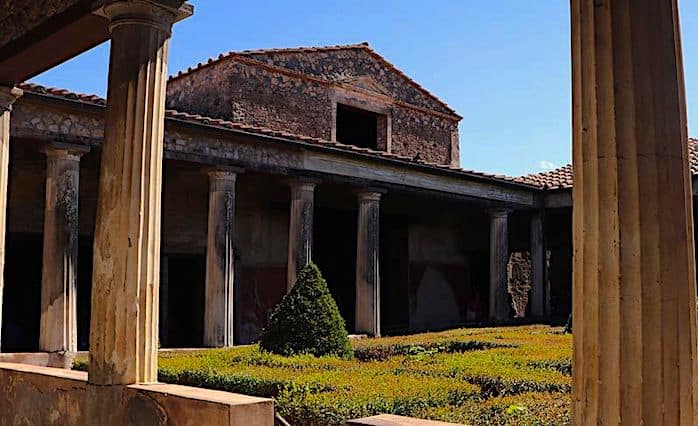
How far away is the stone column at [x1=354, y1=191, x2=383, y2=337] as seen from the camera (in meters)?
13.2

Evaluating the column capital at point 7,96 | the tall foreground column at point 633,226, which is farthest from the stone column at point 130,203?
the tall foreground column at point 633,226

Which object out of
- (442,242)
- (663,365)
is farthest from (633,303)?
(442,242)

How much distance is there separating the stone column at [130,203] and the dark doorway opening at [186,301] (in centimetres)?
864

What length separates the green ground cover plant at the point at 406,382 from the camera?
479cm

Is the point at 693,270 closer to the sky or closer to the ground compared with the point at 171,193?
closer to the ground

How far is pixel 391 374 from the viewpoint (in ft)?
21.1

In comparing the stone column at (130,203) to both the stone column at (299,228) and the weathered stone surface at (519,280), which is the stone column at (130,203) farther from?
the weathered stone surface at (519,280)

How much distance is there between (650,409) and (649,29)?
1.15m

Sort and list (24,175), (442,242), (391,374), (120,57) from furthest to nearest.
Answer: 1. (442,242)
2. (24,175)
3. (391,374)
4. (120,57)

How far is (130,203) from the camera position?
4.24 metres

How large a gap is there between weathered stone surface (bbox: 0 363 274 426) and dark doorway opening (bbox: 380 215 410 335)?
11.7m

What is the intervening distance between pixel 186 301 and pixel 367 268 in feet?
10.6

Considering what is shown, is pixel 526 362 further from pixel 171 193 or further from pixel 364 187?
pixel 171 193

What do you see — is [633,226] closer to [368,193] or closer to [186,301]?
[368,193]
